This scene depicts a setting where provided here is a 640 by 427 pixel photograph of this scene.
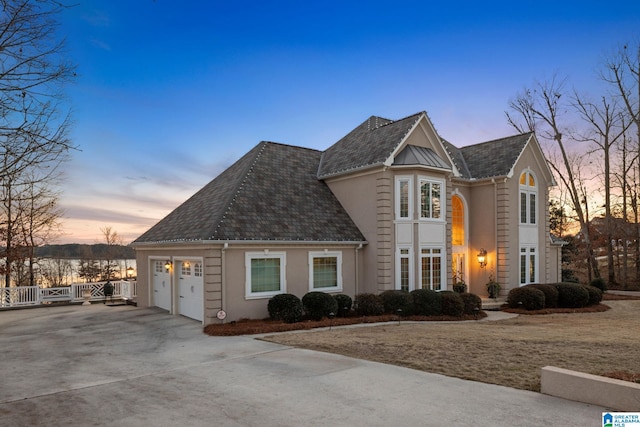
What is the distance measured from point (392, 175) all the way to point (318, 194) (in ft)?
12.0

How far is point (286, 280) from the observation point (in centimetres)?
1625

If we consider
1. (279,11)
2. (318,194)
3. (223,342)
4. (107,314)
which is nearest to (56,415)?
(223,342)

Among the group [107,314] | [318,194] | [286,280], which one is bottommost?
[107,314]

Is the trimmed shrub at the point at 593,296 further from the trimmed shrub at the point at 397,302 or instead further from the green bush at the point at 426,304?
the trimmed shrub at the point at 397,302

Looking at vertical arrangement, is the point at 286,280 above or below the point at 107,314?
above

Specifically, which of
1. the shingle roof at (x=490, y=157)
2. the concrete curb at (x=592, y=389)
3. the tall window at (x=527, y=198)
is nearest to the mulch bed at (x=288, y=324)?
the concrete curb at (x=592, y=389)

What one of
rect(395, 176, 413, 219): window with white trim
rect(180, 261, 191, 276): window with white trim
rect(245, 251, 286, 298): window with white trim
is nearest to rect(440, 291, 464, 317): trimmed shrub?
rect(395, 176, 413, 219): window with white trim

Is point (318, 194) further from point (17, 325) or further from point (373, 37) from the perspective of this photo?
point (17, 325)

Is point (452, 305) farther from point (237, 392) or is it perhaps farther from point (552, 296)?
point (237, 392)

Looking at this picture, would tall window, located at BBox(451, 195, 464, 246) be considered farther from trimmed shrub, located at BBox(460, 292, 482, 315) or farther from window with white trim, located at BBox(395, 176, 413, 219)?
window with white trim, located at BBox(395, 176, 413, 219)

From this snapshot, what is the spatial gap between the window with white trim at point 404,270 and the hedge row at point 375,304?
98 centimetres

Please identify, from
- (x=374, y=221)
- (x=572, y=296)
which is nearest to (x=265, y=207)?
(x=374, y=221)

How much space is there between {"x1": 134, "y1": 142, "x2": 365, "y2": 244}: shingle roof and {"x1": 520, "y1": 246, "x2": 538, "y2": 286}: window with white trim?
10.7 m

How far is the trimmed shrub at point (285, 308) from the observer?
48.3 ft
